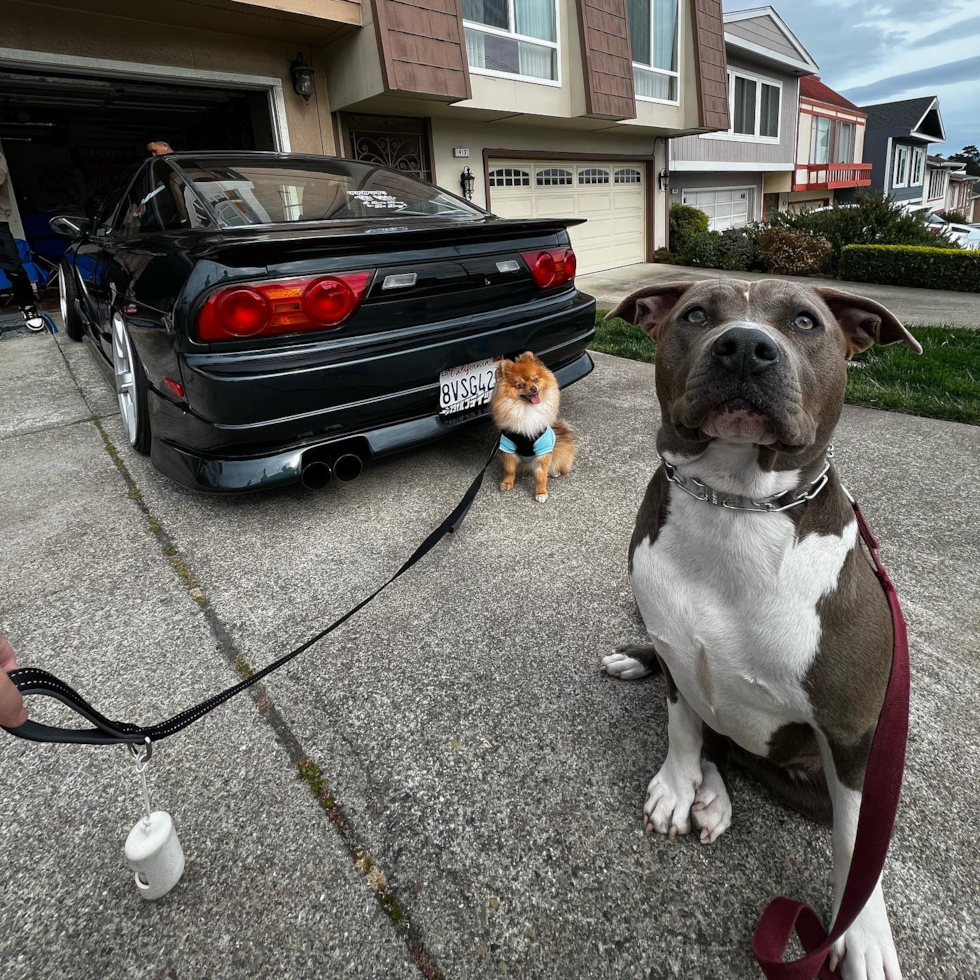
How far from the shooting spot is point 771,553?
114 cm

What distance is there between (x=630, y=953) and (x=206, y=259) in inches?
101

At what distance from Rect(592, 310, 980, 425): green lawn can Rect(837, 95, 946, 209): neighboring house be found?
3130 cm

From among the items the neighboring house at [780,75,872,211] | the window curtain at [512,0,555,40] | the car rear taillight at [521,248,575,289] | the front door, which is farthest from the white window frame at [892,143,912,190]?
the car rear taillight at [521,248,575,289]

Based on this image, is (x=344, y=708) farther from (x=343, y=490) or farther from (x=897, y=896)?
(x=343, y=490)

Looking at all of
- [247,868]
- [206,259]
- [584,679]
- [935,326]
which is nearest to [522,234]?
[206,259]

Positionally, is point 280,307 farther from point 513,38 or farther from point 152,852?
point 513,38

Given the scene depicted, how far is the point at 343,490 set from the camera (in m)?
3.26

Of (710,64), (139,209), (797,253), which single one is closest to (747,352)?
(139,209)

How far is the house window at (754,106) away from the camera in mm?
17953

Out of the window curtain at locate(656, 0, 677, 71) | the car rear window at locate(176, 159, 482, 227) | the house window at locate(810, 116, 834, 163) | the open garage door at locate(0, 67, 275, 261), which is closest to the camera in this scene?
the car rear window at locate(176, 159, 482, 227)

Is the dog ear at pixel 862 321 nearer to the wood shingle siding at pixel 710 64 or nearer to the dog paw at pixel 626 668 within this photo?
the dog paw at pixel 626 668

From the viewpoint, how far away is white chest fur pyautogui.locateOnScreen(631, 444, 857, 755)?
1133 millimetres

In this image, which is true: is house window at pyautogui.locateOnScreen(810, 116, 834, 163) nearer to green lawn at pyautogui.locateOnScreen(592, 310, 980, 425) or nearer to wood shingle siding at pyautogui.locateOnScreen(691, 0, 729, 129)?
wood shingle siding at pyautogui.locateOnScreen(691, 0, 729, 129)

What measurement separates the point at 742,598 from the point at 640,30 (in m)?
15.0
